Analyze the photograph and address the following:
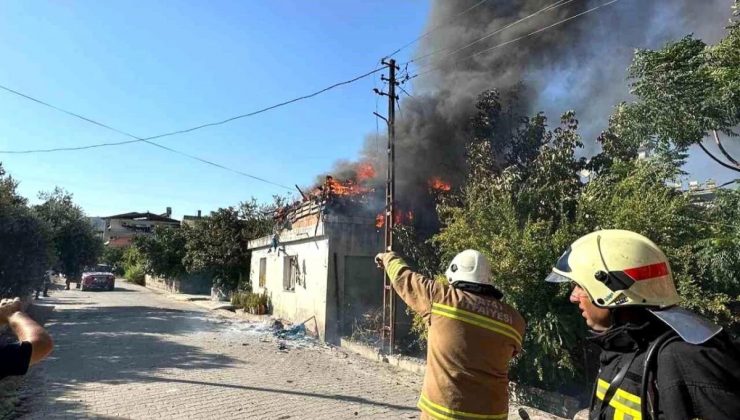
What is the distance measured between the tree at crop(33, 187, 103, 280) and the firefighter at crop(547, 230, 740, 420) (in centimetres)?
2586

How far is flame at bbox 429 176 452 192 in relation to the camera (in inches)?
457

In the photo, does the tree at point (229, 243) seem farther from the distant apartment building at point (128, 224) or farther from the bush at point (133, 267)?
the distant apartment building at point (128, 224)

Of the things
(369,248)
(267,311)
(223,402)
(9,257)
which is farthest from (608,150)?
(9,257)

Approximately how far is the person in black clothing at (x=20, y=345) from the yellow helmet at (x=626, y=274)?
227cm

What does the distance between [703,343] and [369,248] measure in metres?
11.8

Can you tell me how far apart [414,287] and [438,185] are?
9.18 m

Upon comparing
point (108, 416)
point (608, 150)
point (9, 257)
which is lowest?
point (108, 416)

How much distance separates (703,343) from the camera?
50.8 inches

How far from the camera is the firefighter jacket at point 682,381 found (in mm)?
1212

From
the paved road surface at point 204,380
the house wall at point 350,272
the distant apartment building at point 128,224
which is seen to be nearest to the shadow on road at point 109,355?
the paved road surface at point 204,380

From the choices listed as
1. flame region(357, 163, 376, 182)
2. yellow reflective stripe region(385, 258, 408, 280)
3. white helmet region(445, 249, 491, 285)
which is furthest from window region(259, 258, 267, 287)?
white helmet region(445, 249, 491, 285)

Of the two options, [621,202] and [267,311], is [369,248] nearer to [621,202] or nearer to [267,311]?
[267,311]

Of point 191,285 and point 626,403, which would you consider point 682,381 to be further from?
point 191,285

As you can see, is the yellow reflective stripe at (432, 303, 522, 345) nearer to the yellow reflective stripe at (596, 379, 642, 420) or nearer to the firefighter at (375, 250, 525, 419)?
the firefighter at (375, 250, 525, 419)
